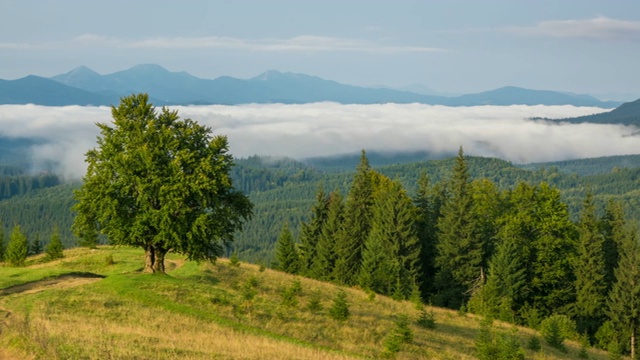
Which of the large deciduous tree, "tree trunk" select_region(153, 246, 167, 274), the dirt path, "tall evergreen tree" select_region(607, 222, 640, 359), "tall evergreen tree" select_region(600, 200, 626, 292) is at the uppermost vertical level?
the large deciduous tree

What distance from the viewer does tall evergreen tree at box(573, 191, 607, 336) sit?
63.0m

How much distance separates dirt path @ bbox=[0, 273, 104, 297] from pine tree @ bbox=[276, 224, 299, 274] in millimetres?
34423

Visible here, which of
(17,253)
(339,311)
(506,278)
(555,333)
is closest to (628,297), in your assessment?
(506,278)

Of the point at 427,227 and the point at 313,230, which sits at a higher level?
the point at 427,227

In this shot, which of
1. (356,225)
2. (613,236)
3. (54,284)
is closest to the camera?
(54,284)

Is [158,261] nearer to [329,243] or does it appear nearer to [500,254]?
[329,243]

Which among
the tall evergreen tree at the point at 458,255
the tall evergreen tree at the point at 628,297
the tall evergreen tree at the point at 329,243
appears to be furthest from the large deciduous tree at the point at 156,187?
the tall evergreen tree at the point at 628,297

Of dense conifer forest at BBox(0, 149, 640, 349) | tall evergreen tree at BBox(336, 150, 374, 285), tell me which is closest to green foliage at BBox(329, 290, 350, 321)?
dense conifer forest at BBox(0, 149, 640, 349)

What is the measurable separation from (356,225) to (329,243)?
3.90 m

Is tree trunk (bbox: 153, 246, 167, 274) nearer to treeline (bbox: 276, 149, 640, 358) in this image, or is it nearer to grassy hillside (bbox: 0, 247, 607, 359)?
grassy hillside (bbox: 0, 247, 607, 359)

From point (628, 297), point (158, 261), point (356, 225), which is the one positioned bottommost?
point (628, 297)

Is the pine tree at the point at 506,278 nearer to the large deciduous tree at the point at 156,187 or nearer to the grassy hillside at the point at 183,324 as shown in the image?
the grassy hillside at the point at 183,324

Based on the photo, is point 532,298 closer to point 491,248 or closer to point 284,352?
point 491,248

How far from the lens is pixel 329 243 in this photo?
7131 centimetres
